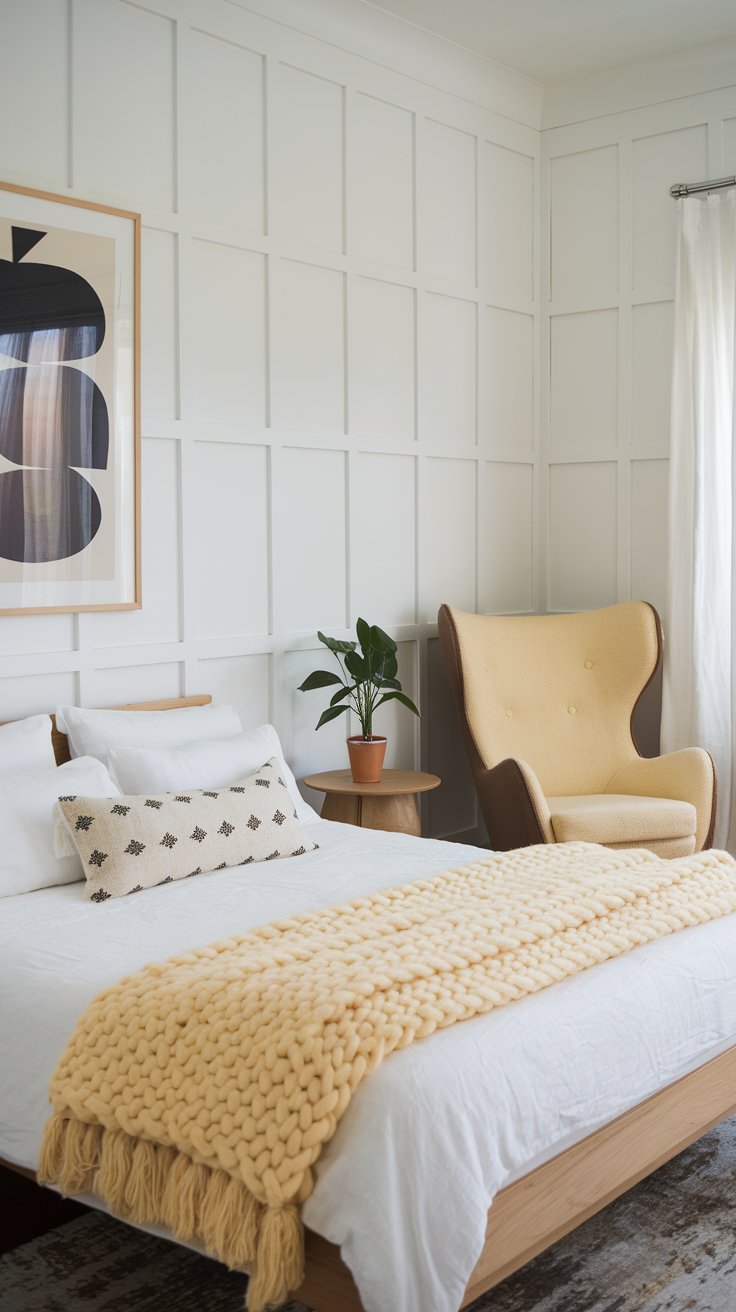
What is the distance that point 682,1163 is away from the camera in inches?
105

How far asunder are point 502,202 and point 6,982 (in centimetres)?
360

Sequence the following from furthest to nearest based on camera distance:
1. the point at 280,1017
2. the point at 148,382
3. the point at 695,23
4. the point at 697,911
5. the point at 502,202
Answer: the point at 502,202 < the point at 695,23 < the point at 148,382 < the point at 697,911 < the point at 280,1017

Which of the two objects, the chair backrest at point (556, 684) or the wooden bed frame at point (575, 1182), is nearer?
the wooden bed frame at point (575, 1182)

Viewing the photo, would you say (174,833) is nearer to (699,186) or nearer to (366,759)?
(366,759)

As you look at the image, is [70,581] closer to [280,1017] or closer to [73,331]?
[73,331]

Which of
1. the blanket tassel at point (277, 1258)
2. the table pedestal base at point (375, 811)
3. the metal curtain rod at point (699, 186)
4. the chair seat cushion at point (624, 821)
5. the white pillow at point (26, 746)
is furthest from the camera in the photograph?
the metal curtain rod at point (699, 186)

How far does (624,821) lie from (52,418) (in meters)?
1.98

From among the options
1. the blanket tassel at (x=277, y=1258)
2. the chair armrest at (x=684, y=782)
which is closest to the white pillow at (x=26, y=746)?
the blanket tassel at (x=277, y=1258)

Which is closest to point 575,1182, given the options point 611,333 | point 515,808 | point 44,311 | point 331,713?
point 515,808

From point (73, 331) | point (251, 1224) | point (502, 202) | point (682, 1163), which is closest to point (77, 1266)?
point (251, 1224)

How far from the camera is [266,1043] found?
1.84 m

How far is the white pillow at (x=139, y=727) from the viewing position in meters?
3.15

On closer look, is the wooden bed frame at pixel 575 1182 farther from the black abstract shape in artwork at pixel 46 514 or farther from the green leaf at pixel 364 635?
the green leaf at pixel 364 635

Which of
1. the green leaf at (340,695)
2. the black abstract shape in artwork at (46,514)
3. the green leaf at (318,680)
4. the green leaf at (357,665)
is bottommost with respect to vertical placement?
the green leaf at (340,695)
